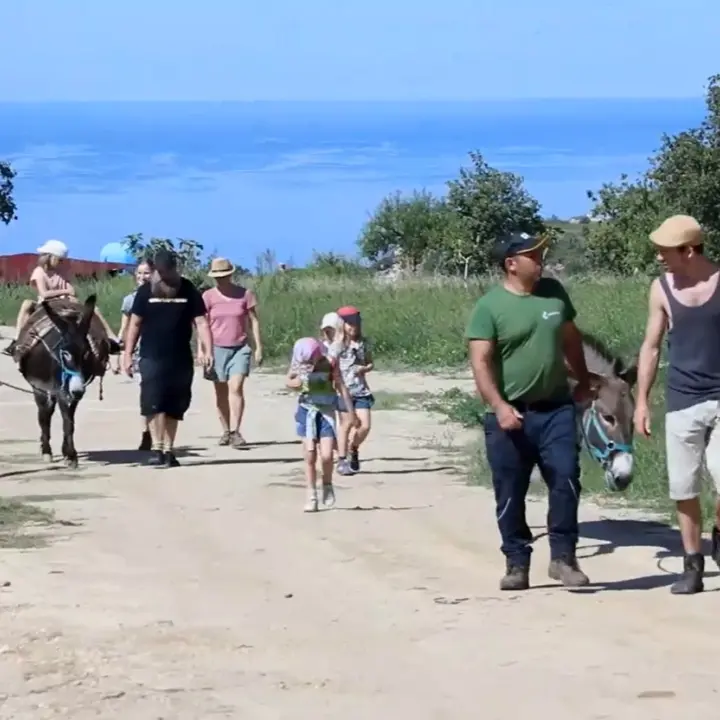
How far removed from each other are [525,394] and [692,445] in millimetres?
920

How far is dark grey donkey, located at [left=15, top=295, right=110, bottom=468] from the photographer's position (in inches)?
614

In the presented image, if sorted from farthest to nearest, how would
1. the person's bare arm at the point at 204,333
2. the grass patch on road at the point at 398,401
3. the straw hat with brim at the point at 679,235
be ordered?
the grass patch on road at the point at 398,401 → the person's bare arm at the point at 204,333 → the straw hat with brim at the point at 679,235

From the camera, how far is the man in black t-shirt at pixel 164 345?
15.5 m

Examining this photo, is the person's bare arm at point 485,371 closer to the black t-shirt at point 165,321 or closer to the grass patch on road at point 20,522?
the grass patch on road at point 20,522

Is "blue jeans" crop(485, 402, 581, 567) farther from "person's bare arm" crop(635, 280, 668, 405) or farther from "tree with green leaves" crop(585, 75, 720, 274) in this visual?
"tree with green leaves" crop(585, 75, 720, 274)

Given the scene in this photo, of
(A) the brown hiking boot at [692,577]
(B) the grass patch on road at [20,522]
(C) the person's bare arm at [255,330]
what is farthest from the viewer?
(C) the person's bare arm at [255,330]

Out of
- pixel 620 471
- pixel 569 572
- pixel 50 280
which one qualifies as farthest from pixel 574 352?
pixel 50 280

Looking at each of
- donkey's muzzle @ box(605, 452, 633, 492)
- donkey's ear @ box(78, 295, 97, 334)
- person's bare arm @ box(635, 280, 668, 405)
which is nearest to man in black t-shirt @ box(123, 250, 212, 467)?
donkey's ear @ box(78, 295, 97, 334)

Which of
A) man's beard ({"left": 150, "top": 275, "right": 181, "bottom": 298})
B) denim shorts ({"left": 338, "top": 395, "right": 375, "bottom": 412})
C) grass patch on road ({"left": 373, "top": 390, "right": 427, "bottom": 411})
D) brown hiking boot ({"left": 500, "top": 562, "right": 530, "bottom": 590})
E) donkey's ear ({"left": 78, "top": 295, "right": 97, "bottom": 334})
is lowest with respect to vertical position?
grass patch on road ({"left": 373, "top": 390, "right": 427, "bottom": 411})

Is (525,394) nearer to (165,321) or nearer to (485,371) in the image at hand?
(485,371)

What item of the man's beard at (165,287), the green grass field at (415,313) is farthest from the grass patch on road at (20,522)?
the green grass field at (415,313)

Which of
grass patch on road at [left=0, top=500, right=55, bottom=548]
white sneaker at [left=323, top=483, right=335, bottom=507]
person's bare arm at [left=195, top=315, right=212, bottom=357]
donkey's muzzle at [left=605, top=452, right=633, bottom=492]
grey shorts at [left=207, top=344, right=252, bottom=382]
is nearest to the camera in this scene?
donkey's muzzle at [left=605, top=452, right=633, bottom=492]

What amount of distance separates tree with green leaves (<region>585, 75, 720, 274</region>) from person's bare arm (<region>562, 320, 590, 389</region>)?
124 feet

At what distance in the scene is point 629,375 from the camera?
36.2 feet
